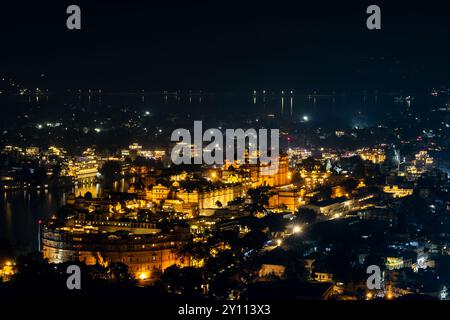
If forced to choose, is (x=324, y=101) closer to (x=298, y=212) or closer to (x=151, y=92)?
(x=151, y=92)

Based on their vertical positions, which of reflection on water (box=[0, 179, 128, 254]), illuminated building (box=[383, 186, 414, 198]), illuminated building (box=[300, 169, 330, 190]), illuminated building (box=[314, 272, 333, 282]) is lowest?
reflection on water (box=[0, 179, 128, 254])

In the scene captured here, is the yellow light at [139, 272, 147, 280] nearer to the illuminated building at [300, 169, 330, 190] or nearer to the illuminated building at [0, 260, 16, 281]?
the illuminated building at [0, 260, 16, 281]

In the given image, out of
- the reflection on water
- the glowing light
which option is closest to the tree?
the glowing light

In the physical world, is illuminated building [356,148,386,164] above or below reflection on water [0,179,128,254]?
above

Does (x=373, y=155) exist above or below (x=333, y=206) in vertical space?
above

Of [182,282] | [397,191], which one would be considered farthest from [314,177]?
[182,282]

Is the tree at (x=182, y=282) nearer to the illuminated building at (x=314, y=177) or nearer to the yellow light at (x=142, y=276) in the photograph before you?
the yellow light at (x=142, y=276)

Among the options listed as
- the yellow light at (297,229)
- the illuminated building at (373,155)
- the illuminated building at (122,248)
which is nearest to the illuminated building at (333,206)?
the yellow light at (297,229)

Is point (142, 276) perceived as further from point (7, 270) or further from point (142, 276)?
point (7, 270)
